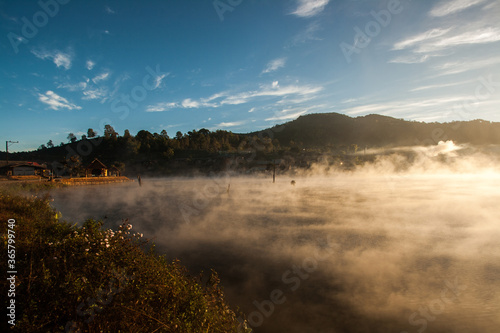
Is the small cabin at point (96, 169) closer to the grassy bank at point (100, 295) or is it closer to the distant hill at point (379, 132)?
the grassy bank at point (100, 295)

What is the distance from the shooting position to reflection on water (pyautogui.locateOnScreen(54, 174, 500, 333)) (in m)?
8.21

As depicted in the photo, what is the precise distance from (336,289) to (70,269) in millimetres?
8479

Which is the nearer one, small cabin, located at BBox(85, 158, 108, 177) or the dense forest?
small cabin, located at BBox(85, 158, 108, 177)

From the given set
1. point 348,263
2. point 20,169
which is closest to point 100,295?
point 348,263

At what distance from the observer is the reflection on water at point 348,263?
8.21 meters

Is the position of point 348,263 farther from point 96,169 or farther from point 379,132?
point 379,132

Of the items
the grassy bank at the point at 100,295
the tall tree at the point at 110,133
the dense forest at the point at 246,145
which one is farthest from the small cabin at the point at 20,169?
the grassy bank at the point at 100,295

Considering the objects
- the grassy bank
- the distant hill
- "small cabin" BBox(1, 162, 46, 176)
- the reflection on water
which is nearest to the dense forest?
the distant hill

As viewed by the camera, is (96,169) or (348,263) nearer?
(348,263)

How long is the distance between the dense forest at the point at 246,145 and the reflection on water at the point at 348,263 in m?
59.5

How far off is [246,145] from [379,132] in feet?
280

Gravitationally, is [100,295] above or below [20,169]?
below

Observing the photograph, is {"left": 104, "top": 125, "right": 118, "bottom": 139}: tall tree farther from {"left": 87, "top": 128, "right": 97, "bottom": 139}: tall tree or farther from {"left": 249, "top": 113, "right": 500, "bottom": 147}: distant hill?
{"left": 249, "top": 113, "right": 500, "bottom": 147}: distant hill

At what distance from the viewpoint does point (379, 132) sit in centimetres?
15962
